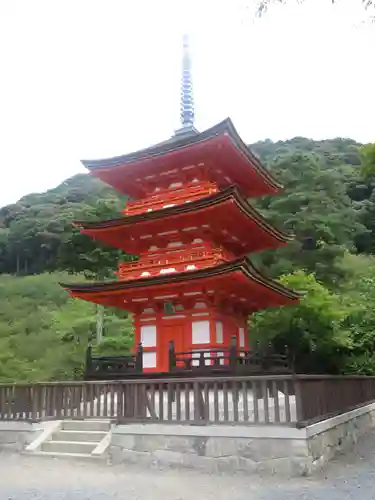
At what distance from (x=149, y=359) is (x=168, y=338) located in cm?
98

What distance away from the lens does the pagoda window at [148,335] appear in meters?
15.7

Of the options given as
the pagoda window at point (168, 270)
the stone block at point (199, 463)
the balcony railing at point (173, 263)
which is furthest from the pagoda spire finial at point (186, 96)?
the stone block at point (199, 463)

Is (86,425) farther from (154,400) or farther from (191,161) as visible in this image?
(191,161)

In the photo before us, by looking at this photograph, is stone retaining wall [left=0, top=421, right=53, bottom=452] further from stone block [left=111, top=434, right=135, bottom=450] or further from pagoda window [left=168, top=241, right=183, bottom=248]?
pagoda window [left=168, top=241, right=183, bottom=248]

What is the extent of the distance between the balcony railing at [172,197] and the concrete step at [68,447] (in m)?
8.45

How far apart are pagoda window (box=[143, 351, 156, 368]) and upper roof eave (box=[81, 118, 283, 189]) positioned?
646 centimetres

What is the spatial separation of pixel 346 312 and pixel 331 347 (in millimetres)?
1996

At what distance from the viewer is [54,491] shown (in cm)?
723

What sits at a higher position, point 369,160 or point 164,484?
point 369,160

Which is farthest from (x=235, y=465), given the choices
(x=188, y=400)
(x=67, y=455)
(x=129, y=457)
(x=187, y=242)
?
(x=187, y=242)

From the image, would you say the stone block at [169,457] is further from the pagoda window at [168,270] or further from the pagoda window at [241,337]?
the pagoda window at [241,337]

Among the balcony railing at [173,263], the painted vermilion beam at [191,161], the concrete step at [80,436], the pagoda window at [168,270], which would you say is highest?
the painted vermilion beam at [191,161]

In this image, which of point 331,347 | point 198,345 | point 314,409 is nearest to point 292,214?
point 331,347

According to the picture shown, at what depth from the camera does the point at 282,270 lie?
29.4 m
